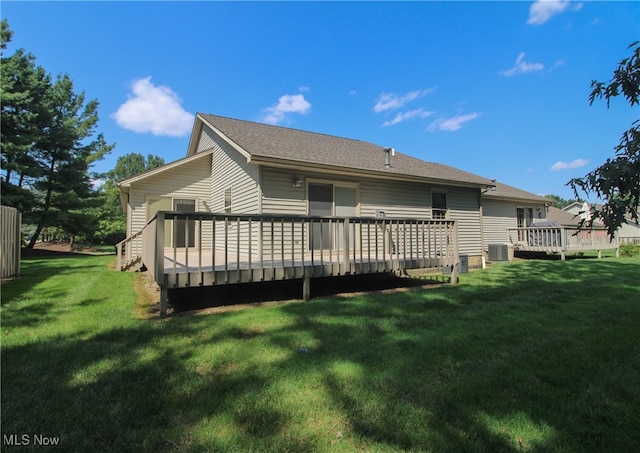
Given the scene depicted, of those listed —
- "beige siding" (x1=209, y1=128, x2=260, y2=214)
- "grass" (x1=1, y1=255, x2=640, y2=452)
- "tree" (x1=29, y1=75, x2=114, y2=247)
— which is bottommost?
"grass" (x1=1, y1=255, x2=640, y2=452)

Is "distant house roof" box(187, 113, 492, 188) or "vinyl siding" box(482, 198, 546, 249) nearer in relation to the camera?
"distant house roof" box(187, 113, 492, 188)

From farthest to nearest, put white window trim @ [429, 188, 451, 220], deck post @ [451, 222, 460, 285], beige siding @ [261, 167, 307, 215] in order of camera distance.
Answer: white window trim @ [429, 188, 451, 220] → beige siding @ [261, 167, 307, 215] → deck post @ [451, 222, 460, 285]

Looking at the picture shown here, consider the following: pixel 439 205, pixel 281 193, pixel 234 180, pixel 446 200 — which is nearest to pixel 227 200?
pixel 234 180

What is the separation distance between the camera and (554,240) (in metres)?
14.0

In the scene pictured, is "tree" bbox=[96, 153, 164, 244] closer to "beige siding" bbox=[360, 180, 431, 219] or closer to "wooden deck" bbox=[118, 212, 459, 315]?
"wooden deck" bbox=[118, 212, 459, 315]

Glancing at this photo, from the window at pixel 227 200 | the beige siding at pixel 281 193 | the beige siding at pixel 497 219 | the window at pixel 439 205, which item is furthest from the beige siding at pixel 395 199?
the beige siding at pixel 497 219

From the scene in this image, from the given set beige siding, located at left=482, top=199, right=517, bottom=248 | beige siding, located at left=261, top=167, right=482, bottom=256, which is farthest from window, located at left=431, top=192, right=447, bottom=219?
beige siding, located at left=482, top=199, right=517, bottom=248

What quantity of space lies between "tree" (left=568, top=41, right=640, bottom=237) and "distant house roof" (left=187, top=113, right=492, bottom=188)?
229 inches

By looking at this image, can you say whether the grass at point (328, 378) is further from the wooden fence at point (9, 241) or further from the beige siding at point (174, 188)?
the beige siding at point (174, 188)

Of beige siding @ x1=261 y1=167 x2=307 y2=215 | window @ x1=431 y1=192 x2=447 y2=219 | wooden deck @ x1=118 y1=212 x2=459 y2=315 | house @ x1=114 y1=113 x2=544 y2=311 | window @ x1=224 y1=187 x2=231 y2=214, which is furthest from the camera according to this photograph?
window @ x1=431 y1=192 x2=447 y2=219

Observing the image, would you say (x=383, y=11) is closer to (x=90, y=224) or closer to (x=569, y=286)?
(x=569, y=286)

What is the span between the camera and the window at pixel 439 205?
11.1m

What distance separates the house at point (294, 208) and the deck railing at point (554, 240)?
4.30 meters

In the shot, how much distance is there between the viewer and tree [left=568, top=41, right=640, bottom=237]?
8.17ft
